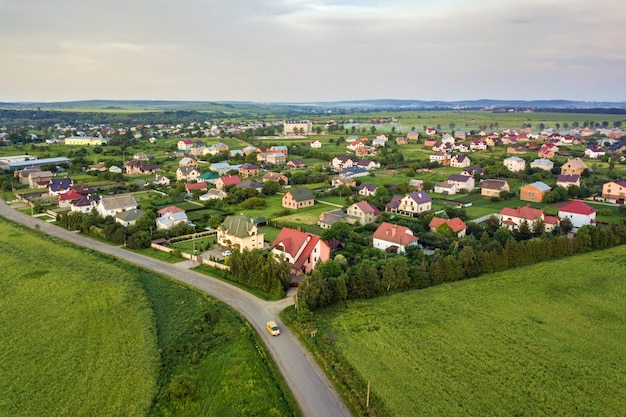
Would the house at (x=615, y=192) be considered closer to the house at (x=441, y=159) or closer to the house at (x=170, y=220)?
the house at (x=441, y=159)

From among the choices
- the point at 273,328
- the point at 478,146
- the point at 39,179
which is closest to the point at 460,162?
the point at 478,146

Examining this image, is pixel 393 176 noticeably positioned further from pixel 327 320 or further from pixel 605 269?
pixel 327 320

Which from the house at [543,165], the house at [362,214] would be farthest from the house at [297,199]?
the house at [543,165]

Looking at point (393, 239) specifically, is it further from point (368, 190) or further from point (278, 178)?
point (278, 178)

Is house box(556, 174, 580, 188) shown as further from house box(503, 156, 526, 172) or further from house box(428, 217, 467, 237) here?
house box(428, 217, 467, 237)

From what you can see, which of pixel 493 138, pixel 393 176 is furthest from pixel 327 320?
pixel 493 138

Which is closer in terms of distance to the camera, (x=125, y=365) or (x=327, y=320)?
(x=125, y=365)
